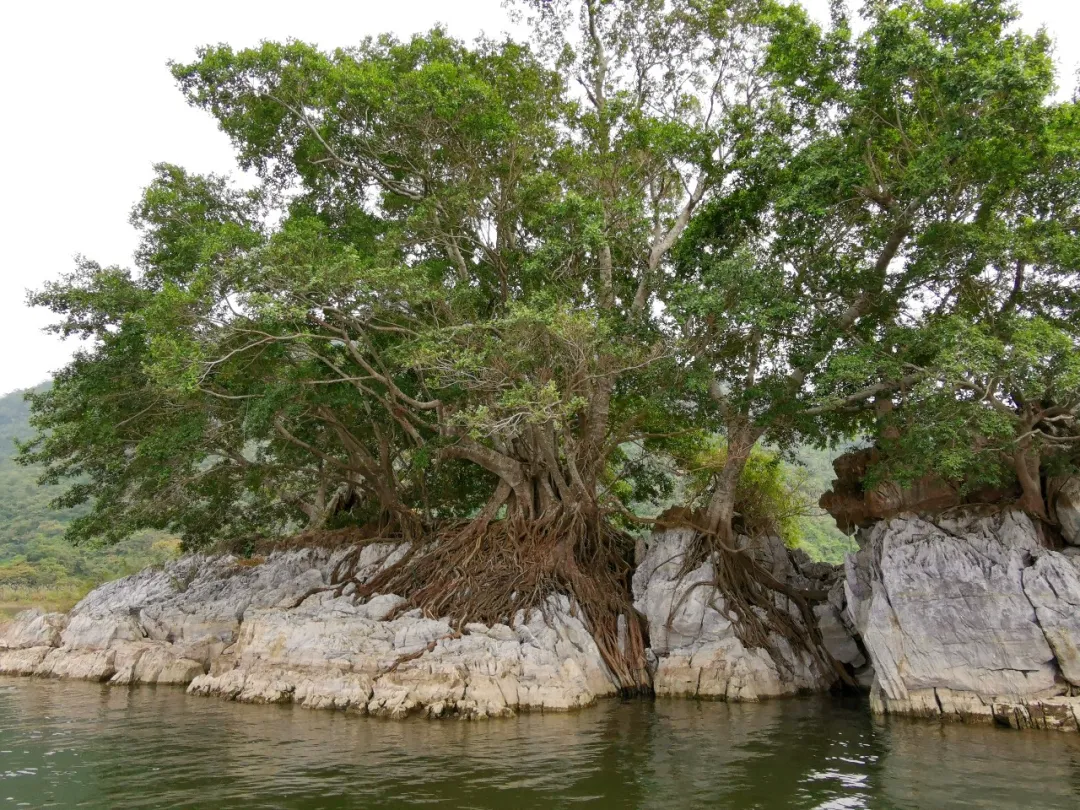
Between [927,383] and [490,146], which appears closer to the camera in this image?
[927,383]

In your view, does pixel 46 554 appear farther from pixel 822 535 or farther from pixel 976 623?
pixel 976 623

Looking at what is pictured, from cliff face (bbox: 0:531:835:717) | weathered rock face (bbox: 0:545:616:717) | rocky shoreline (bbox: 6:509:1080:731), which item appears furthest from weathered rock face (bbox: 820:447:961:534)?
weathered rock face (bbox: 0:545:616:717)

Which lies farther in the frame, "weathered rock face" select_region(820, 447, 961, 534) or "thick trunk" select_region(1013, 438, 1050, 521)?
"weathered rock face" select_region(820, 447, 961, 534)

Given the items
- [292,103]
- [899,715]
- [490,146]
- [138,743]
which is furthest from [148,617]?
[899,715]

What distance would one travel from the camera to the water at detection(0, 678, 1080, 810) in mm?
7270

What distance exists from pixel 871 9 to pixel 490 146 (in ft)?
23.2

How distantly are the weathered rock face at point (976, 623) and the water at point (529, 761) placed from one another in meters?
0.63

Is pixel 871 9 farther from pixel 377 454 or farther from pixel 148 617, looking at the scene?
pixel 148 617

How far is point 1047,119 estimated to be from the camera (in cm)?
1086

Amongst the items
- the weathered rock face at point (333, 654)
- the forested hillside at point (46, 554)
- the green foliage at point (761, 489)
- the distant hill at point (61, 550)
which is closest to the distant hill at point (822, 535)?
the distant hill at point (61, 550)

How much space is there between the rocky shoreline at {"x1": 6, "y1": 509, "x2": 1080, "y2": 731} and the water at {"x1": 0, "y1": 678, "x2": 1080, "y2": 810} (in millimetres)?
631

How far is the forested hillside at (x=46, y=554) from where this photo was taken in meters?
32.1

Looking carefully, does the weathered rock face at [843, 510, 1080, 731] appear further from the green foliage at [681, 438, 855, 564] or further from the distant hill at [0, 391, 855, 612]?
the distant hill at [0, 391, 855, 612]

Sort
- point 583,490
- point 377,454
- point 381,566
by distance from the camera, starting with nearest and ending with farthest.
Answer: point 583,490 → point 381,566 → point 377,454
